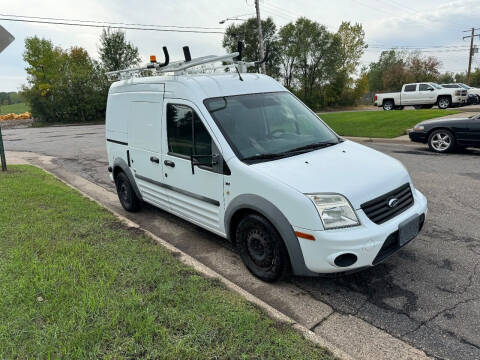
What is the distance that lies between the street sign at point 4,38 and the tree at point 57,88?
33733 millimetres

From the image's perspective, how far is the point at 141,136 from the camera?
502cm

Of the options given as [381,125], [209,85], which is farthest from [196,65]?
[381,125]

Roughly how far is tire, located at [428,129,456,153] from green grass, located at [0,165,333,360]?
8.12m

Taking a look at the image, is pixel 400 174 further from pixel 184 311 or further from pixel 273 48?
pixel 273 48

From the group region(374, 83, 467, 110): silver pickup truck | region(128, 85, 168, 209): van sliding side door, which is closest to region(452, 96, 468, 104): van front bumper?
region(374, 83, 467, 110): silver pickup truck

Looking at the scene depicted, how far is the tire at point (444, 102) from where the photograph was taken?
22992 millimetres

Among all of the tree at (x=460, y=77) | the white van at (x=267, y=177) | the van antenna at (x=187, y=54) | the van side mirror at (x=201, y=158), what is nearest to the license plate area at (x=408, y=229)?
the white van at (x=267, y=177)

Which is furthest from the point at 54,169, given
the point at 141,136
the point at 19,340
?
the point at 19,340

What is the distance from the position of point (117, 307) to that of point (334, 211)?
194 centimetres

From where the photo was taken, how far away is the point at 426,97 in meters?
23.7

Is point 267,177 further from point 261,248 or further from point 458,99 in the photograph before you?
point 458,99

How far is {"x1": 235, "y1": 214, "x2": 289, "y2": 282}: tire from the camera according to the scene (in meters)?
3.31

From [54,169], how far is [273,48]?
31.6 m

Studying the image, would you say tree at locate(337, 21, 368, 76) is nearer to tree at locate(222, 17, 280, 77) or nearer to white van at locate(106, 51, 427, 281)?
tree at locate(222, 17, 280, 77)
